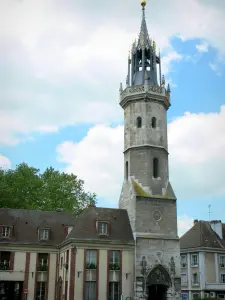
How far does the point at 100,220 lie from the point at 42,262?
7.69 meters

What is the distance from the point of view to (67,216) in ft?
157

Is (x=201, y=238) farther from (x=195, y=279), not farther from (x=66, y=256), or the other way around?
(x=66, y=256)

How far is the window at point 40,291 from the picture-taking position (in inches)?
1629

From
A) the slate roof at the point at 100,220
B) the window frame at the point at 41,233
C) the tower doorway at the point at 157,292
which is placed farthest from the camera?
the window frame at the point at 41,233

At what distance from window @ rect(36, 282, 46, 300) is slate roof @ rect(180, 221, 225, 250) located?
23040mm

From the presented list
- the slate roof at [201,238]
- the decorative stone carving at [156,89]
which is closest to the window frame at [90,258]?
the decorative stone carving at [156,89]

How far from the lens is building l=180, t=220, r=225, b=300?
53656 mm

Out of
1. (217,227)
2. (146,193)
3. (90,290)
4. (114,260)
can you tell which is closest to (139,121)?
(146,193)

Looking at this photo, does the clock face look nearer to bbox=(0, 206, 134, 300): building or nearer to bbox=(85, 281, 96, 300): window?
bbox=(0, 206, 134, 300): building

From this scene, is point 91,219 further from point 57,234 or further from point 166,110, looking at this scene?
point 166,110

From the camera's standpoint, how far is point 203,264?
54.8 meters

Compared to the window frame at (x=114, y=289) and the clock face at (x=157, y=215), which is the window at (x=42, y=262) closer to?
the window frame at (x=114, y=289)

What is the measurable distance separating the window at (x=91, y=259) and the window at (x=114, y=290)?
91.8 inches

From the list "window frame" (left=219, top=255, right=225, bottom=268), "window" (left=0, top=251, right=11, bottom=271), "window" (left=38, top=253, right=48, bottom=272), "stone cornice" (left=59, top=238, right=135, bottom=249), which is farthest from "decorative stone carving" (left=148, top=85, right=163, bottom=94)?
"window frame" (left=219, top=255, right=225, bottom=268)
